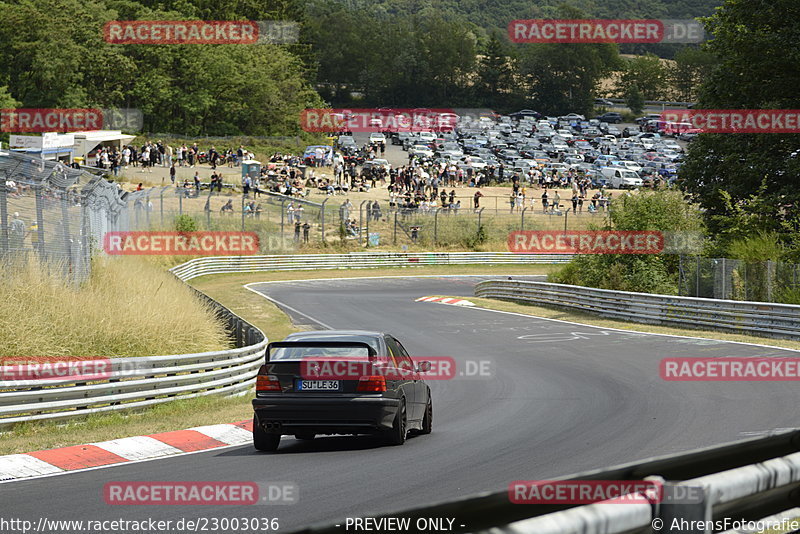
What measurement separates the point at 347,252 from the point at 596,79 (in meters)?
109

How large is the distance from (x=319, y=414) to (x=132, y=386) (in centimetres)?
463

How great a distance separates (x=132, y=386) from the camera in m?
14.9

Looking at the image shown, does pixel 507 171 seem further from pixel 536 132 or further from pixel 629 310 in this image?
pixel 629 310

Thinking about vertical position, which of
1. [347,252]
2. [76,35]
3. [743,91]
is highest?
[76,35]

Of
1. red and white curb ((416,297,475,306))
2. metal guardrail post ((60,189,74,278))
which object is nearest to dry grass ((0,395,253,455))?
metal guardrail post ((60,189,74,278))

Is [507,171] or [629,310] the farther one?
[507,171]

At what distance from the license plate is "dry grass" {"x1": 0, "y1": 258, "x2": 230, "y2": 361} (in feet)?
19.7

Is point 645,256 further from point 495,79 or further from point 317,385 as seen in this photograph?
point 495,79

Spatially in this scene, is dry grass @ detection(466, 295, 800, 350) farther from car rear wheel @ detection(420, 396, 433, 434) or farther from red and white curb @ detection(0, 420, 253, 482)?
red and white curb @ detection(0, 420, 253, 482)

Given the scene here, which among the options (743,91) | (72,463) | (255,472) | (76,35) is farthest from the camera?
(76,35)

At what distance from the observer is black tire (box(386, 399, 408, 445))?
11867 mm

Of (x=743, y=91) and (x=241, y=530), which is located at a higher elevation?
(x=743, y=91)

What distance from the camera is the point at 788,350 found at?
74.3ft

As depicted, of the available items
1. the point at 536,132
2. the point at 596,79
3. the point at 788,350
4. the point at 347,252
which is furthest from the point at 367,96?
the point at 788,350
